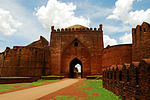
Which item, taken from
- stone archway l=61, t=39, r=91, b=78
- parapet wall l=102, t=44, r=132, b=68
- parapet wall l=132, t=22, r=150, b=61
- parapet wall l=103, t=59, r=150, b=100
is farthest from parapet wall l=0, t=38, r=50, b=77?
parapet wall l=103, t=59, r=150, b=100

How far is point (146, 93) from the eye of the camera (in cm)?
434

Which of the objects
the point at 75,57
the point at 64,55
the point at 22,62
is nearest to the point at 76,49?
the point at 75,57

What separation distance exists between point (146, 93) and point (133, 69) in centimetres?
120

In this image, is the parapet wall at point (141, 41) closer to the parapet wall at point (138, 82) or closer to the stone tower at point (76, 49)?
the stone tower at point (76, 49)

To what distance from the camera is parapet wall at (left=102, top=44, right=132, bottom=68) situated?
62.7 feet

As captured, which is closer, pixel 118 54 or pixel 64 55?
pixel 118 54

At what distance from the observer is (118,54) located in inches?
796

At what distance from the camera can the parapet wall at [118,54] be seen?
19125 millimetres

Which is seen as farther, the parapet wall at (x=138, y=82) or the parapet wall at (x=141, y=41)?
the parapet wall at (x=141, y=41)

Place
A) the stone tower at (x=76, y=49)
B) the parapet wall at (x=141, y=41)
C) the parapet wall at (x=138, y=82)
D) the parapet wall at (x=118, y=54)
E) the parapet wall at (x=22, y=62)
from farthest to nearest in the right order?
the stone tower at (x=76, y=49)
the parapet wall at (x=22, y=62)
the parapet wall at (x=118, y=54)
the parapet wall at (x=141, y=41)
the parapet wall at (x=138, y=82)

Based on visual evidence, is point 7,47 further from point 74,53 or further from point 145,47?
point 145,47

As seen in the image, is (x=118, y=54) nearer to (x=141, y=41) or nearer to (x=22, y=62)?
(x=141, y=41)

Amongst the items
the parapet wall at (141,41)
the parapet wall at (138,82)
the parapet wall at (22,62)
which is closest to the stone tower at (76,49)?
the parapet wall at (22,62)

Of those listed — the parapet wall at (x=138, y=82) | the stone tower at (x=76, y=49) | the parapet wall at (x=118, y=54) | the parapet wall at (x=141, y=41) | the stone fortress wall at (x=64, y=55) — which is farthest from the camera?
the stone tower at (x=76, y=49)
